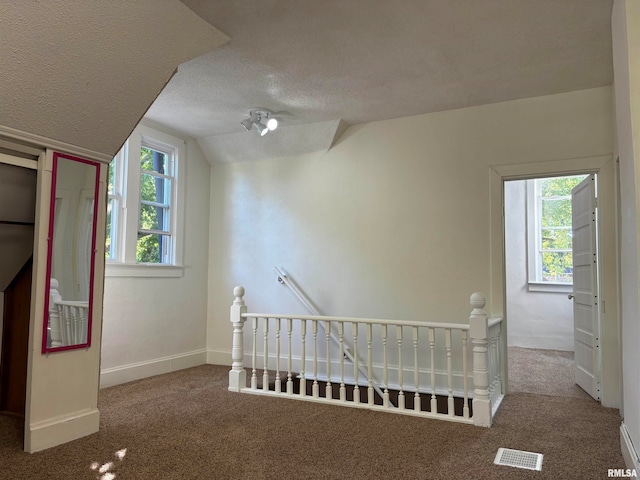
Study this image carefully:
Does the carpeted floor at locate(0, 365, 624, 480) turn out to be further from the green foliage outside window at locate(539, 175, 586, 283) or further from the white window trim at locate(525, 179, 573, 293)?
the green foliage outside window at locate(539, 175, 586, 283)

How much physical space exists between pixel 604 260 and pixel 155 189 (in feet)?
14.0

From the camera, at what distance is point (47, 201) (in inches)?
103

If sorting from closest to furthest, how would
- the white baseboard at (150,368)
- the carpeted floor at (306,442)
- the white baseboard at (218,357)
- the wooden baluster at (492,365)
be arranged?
the carpeted floor at (306,442) → the wooden baluster at (492,365) → the white baseboard at (150,368) → the white baseboard at (218,357)

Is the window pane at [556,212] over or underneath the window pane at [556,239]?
over

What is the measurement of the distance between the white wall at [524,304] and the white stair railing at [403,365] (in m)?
3.03

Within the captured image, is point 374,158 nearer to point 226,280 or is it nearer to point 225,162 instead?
point 225,162

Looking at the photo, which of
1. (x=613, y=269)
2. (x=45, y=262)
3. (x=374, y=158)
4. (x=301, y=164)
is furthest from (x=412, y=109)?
(x=45, y=262)

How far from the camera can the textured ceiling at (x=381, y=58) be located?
262cm

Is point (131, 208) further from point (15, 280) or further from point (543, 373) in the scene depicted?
point (543, 373)

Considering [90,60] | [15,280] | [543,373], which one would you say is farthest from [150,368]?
[543,373]

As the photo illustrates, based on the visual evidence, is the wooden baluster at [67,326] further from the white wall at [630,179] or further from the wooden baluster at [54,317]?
the white wall at [630,179]

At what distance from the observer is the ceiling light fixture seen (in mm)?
4078

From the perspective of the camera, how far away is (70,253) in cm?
273

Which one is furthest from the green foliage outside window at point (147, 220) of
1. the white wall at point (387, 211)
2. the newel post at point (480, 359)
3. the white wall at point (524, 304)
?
the white wall at point (524, 304)
